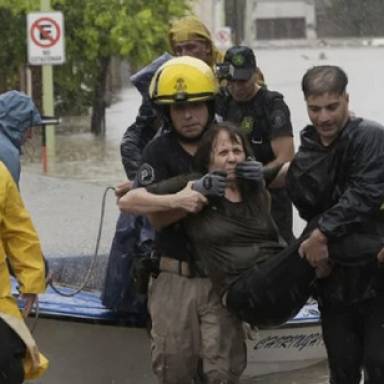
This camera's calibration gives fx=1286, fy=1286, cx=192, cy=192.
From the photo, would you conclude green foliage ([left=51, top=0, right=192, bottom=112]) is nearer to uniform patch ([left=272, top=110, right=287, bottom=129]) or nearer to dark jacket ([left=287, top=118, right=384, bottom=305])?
uniform patch ([left=272, top=110, right=287, bottom=129])

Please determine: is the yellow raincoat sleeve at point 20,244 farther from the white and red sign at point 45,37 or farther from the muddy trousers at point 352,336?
the white and red sign at point 45,37

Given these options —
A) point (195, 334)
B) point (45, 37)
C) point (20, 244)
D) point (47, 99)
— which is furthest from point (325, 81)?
point (47, 99)

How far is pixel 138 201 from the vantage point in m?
5.24

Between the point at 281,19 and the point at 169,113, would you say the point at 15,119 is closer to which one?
the point at 169,113

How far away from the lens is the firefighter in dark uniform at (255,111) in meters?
6.27

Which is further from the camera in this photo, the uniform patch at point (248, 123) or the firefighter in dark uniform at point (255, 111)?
the uniform patch at point (248, 123)

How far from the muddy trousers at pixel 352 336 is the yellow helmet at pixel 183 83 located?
105 cm

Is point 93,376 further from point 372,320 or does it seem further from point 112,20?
point 112,20

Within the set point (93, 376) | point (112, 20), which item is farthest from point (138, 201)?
point (112, 20)

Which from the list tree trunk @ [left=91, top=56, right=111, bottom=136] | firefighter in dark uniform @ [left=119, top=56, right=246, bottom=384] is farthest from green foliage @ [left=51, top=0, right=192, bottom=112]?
firefighter in dark uniform @ [left=119, top=56, right=246, bottom=384]

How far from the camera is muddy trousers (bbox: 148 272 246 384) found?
534 cm

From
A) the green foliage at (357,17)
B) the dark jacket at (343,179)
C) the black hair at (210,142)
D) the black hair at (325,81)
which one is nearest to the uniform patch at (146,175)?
the black hair at (210,142)

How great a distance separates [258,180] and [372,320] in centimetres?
74

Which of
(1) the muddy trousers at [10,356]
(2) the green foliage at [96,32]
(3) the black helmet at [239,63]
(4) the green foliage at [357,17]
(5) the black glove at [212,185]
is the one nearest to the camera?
(1) the muddy trousers at [10,356]
